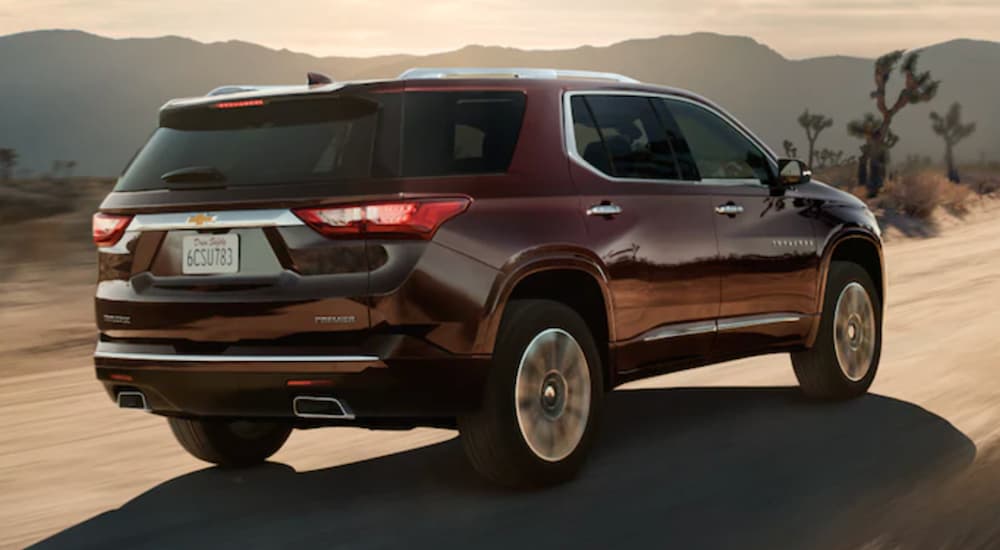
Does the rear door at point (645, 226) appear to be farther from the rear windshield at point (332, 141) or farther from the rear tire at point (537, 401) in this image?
the rear windshield at point (332, 141)

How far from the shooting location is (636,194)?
7535mm

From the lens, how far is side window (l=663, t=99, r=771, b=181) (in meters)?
8.34

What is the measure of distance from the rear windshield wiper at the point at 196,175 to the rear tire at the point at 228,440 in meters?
1.49

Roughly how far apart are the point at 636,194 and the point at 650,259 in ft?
1.05

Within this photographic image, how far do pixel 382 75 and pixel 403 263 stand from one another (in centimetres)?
11708

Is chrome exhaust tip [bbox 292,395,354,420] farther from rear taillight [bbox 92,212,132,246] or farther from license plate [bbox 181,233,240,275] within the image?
rear taillight [bbox 92,212,132,246]

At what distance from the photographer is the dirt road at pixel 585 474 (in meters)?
6.22

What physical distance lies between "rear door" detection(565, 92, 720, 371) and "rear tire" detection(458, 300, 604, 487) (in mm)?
379

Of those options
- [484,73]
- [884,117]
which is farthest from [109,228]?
[884,117]

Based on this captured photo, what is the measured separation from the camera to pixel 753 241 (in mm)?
8500

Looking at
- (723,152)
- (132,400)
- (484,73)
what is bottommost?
(132,400)

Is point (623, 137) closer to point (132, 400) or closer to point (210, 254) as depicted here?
point (210, 254)

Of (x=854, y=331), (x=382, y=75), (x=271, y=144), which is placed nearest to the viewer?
(x=271, y=144)

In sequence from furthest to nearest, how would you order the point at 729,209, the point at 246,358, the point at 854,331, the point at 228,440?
the point at 854,331
the point at 729,209
the point at 228,440
the point at 246,358
